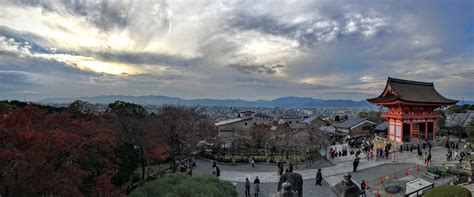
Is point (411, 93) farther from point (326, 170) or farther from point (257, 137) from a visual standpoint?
point (257, 137)

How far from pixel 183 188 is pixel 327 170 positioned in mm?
15696

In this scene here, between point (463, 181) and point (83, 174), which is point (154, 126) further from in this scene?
point (463, 181)

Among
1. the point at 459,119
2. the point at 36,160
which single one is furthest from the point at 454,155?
the point at 36,160

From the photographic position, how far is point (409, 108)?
29281 millimetres

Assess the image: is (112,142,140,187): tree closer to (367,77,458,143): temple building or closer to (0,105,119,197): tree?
(0,105,119,197): tree

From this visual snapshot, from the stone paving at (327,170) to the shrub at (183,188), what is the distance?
20.1 feet

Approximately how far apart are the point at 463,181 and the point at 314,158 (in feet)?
41.5

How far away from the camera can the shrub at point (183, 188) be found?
10.9 meters

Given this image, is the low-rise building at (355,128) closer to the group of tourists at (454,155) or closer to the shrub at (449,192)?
the group of tourists at (454,155)

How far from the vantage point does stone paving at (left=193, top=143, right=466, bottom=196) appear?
1842 centimetres

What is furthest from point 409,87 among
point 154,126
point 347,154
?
point 154,126

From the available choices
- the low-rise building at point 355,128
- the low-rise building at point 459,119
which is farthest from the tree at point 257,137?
the low-rise building at point 459,119

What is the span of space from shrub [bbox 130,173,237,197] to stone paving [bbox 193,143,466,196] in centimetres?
613

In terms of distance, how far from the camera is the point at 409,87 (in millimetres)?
31688
